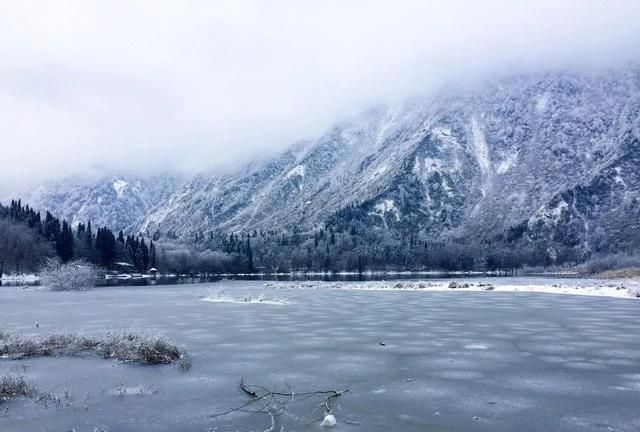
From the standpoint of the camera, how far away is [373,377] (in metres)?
21.7

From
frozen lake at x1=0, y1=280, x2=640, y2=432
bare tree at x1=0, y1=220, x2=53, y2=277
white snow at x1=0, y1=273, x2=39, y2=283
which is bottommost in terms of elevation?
white snow at x1=0, y1=273, x2=39, y2=283

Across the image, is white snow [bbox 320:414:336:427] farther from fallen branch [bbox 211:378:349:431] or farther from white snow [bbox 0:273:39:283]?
white snow [bbox 0:273:39:283]

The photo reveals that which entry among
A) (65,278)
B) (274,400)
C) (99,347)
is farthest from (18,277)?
(274,400)

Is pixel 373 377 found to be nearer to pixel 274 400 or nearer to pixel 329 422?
pixel 274 400

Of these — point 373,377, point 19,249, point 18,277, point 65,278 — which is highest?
point 19,249

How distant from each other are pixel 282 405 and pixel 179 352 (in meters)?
11.5

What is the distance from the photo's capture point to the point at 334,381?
69.2 ft

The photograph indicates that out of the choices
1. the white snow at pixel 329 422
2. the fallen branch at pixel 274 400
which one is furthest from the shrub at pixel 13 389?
the white snow at pixel 329 422

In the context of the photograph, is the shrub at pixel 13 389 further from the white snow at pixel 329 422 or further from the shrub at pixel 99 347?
the white snow at pixel 329 422

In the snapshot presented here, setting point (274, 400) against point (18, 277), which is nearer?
point (274, 400)

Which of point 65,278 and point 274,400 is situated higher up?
point 65,278

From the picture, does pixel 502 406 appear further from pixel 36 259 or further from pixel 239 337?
pixel 36 259

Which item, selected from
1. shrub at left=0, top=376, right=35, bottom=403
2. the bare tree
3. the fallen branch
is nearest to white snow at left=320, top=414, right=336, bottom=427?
the fallen branch

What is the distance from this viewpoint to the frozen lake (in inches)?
624
